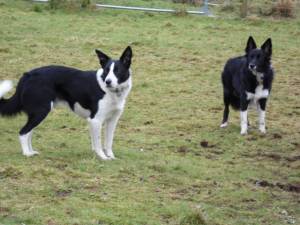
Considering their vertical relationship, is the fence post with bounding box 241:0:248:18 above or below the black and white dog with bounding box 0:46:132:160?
below

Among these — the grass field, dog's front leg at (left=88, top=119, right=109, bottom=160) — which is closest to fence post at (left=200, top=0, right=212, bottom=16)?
the grass field

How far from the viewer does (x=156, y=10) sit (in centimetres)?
2073

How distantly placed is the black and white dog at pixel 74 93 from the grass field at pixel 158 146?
0.46m

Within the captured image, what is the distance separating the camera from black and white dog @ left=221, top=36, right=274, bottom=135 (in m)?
10.5

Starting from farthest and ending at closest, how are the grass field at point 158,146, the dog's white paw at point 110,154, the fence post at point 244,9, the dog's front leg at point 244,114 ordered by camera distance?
the fence post at point 244,9 → the dog's front leg at point 244,114 → the dog's white paw at point 110,154 → the grass field at point 158,146

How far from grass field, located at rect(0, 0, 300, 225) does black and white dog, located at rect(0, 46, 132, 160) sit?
1.51 ft

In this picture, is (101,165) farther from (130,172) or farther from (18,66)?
(18,66)

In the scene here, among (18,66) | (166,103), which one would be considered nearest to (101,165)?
(166,103)

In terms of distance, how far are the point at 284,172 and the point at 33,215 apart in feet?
12.1

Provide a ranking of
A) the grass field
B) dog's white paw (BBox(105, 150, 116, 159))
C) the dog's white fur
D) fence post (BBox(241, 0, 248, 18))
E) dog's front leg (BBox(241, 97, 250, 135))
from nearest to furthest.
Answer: the grass field < the dog's white fur < dog's white paw (BBox(105, 150, 116, 159)) < dog's front leg (BBox(241, 97, 250, 135)) < fence post (BBox(241, 0, 248, 18))

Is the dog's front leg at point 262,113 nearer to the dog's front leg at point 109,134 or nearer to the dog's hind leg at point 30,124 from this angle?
the dog's front leg at point 109,134

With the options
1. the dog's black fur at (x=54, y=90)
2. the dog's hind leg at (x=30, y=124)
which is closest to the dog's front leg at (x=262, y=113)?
the dog's black fur at (x=54, y=90)

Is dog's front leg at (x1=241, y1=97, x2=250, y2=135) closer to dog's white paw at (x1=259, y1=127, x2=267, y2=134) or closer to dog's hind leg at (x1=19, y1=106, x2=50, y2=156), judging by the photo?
dog's white paw at (x1=259, y1=127, x2=267, y2=134)

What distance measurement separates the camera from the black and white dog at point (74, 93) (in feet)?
27.3
